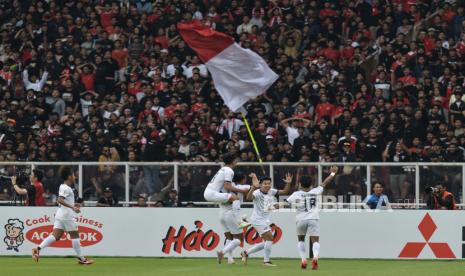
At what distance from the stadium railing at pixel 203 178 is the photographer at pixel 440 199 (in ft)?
0.88

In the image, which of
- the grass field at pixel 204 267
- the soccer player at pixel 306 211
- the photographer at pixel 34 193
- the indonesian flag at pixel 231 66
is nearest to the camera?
the grass field at pixel 204 267

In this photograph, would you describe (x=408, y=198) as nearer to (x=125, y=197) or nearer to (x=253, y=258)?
(x=253, y=258)

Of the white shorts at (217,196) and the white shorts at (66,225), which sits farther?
the white shorts at (66,225)

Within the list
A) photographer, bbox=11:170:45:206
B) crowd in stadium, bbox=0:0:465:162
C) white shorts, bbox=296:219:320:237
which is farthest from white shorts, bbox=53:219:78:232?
crowd in stadium, bbox=0:0:465:162

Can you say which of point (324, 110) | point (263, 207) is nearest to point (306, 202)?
point (263, 207)

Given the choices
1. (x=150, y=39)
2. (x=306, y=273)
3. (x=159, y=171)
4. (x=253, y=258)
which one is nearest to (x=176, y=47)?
(x=150, y=39)

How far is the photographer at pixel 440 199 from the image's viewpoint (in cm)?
2692

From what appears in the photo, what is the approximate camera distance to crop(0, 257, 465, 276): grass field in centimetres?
2252

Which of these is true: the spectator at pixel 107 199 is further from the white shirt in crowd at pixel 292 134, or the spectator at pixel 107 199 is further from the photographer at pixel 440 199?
the photographer at pixel 440 199

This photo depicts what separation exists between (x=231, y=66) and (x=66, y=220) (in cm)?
759

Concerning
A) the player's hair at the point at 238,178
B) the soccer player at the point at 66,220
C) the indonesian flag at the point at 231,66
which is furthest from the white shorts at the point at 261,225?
the indonesian flag at the point at 231,66

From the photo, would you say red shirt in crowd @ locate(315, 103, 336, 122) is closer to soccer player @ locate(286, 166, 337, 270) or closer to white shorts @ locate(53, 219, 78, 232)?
soccer player @ locate(286, 166, 337, 270)

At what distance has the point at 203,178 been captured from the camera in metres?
28.6

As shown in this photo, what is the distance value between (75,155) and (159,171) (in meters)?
2.82
